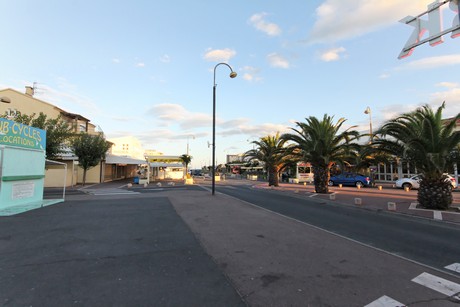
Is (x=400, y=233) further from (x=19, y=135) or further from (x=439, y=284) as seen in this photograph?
(x=19, y=135)

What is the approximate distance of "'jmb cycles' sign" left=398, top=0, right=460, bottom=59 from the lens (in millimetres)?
7691

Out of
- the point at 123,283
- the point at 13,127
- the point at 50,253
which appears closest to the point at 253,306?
the point at 123,283

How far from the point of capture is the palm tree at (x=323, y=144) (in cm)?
1911

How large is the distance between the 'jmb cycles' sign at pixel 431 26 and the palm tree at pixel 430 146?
478 centimetres

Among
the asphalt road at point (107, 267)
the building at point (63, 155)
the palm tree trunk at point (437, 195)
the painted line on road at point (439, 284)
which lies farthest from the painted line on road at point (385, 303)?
the building at point (63, 155)

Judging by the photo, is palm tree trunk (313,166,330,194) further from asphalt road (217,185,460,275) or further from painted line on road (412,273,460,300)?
painted line on road (412,273,460,300)

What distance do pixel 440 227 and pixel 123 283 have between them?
1020 cm

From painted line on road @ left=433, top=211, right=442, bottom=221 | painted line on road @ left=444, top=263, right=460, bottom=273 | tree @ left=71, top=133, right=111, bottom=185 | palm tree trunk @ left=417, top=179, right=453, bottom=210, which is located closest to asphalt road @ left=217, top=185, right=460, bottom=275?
painted line on road @ left=444, top=263, right=460, bottom=273

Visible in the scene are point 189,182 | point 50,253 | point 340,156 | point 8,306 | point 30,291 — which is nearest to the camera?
point 8,306

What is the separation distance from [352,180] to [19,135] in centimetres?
3031

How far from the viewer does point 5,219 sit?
9195mm

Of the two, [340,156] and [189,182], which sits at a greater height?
[340,156]

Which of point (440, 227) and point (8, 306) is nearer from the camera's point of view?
point (8, 306)

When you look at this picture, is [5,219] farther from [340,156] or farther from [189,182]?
[189,182]
